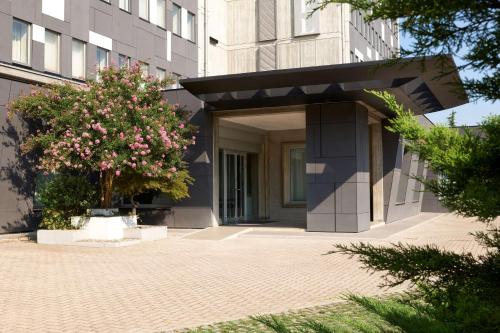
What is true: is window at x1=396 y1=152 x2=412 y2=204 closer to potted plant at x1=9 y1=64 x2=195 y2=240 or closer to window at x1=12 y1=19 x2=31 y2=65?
potted plant at x1=9 y1=64 x2=195 y2=240

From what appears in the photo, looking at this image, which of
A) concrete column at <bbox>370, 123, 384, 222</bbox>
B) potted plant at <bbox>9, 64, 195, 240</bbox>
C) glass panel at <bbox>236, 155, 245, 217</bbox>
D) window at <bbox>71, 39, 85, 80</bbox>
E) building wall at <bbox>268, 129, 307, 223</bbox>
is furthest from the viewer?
building wall at <bbox>268, 129, 307, 223</bbox>

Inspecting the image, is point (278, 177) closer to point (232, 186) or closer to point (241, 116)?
point (232, 186)

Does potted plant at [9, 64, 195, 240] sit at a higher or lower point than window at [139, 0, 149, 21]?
lower

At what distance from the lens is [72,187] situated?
1703 cm

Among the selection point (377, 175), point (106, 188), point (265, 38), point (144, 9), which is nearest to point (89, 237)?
point (106, 188)

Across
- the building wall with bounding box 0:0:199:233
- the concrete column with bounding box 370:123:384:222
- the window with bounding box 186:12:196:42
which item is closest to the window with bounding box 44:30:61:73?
the building wall with bounding box 0:0:199:233

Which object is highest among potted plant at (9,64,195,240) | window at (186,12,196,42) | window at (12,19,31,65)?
window at (186,12,196,42)

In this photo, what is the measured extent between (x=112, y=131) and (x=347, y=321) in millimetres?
12900

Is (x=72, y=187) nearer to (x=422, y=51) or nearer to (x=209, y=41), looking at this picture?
(x=422, y=51)

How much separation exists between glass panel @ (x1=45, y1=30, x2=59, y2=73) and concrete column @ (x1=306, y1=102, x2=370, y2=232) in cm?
985

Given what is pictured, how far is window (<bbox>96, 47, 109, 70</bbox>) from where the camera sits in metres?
23.2

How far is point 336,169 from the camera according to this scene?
17.7 meters

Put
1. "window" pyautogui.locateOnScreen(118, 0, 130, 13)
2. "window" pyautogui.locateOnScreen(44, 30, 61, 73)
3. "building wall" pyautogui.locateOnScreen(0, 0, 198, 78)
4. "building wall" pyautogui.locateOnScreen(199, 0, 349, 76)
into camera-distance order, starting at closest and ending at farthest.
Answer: "building wall" pyautogui.locateOnScreen(0, 0, 198, 78) → "window" pyautogui.locateOnScreen(44, 30, 61, 73) → "window" pyautogui.locateOnScreen(118, 0, 130, 13) → "building wall" pyautogui.locateOnScreen(199, 0, 349, 76)

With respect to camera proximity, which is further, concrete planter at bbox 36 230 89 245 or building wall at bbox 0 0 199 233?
building wall at bbox 0 0 199 233
